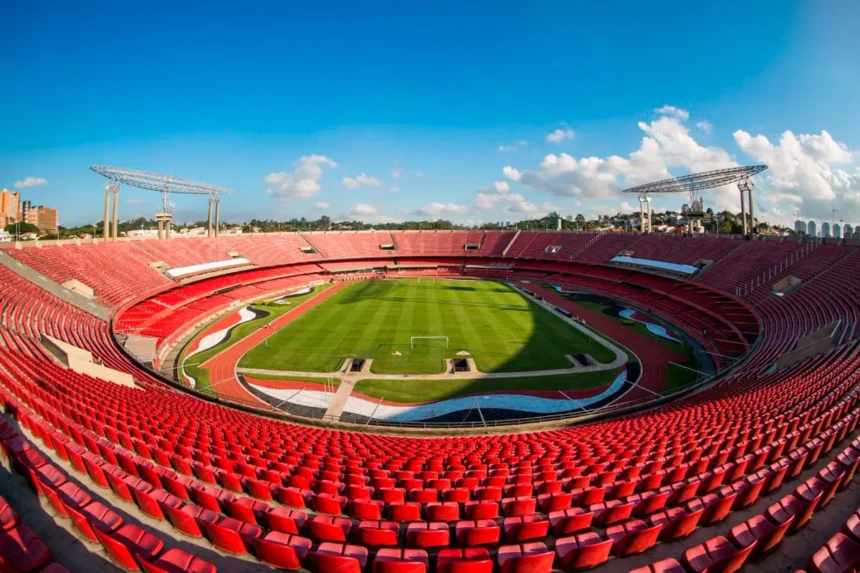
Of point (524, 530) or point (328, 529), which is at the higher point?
point (524, 530)

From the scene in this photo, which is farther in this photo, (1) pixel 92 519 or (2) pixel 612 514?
(2) pixel 612 514

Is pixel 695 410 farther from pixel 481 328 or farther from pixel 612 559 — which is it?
pixel 481 328

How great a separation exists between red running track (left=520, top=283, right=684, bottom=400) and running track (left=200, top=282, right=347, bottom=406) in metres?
23.2

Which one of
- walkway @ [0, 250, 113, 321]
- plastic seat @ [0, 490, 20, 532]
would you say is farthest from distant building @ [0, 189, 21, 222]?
plastic seat @ [0, 490, 20, 532]

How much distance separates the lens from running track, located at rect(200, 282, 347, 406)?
2533 cm

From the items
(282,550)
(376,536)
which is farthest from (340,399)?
(282,550)

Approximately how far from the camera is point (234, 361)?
30.5 metres

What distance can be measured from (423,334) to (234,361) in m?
15.1

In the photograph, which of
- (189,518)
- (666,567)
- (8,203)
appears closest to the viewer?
(666,567)

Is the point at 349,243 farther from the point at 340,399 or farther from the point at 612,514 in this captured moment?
the point at 612,514

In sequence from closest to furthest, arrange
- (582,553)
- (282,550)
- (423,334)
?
(582,553), (282,550), (423,334)

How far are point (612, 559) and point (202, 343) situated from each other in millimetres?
36050

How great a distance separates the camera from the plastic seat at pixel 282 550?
5902mm

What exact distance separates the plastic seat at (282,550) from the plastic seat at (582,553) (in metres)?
3.64
